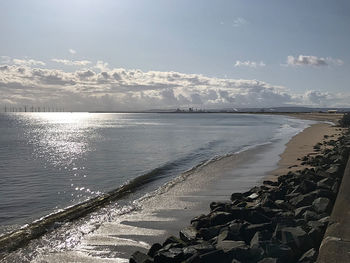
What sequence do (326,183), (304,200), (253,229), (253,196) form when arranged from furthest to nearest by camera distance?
(253,196) < (326,183) < (304,200) < (253,229)

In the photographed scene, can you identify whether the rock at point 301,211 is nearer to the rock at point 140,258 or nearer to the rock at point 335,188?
the rock at point 335,188

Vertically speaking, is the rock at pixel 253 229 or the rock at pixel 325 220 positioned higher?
the rock at pixel 325 220

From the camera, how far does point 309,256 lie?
19.6 ft

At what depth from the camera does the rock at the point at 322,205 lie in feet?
28.0

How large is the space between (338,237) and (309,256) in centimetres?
76

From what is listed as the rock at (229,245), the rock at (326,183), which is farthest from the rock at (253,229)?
the rock at (326,183)

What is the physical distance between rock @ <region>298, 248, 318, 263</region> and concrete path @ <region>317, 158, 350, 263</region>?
143 millimetres

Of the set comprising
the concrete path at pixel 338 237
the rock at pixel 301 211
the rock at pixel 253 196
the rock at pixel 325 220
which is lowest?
A: the rock at pixel 253 196

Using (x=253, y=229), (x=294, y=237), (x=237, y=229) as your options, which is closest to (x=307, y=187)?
(x=253, y=229)

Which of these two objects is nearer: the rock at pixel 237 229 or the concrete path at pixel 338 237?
the concrete path at pixel 338 237

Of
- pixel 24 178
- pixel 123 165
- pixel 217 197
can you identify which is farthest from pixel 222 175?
pixel 24 178

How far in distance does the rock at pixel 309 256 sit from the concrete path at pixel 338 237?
14cm

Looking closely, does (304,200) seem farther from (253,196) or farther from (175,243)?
(175,243)

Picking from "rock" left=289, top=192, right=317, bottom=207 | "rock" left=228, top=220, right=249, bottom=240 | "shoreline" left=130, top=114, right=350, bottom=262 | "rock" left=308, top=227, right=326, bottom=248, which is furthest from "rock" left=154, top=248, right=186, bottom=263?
"rock" left=289, top=192, right=317, bottom=207
